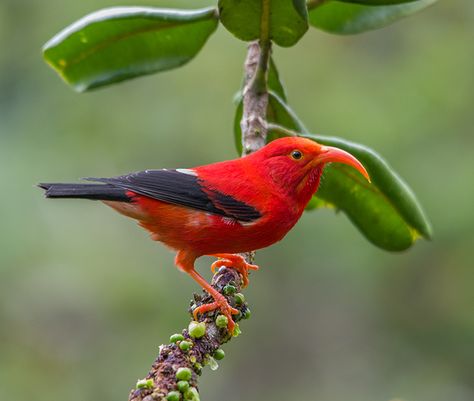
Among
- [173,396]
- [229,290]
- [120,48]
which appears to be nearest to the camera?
[173,396]

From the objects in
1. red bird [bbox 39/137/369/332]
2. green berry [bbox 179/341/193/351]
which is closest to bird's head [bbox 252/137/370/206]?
red bird [bbox 39/137/369/332]

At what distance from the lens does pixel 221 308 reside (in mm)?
3189

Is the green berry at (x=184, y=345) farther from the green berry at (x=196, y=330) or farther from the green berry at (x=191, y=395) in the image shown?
the green berry at (x=191, y=395)

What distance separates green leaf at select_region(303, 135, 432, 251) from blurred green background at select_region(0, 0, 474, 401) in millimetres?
2796

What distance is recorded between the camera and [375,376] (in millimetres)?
8219

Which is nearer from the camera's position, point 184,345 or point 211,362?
point 184,345

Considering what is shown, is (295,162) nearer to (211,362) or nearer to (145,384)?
(211,362)

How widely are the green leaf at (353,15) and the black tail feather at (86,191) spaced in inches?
56.8

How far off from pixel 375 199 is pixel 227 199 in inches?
31.9

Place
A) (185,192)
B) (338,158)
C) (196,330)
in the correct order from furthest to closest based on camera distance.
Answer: (185,192)
(338,158)
(196,330)

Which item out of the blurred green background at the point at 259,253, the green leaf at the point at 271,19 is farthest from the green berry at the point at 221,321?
the blurred green background at the point at 259,253

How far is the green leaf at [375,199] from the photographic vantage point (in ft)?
12.3

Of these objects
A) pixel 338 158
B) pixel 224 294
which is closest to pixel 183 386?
pixel 224 294

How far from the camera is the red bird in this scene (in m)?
3.80
